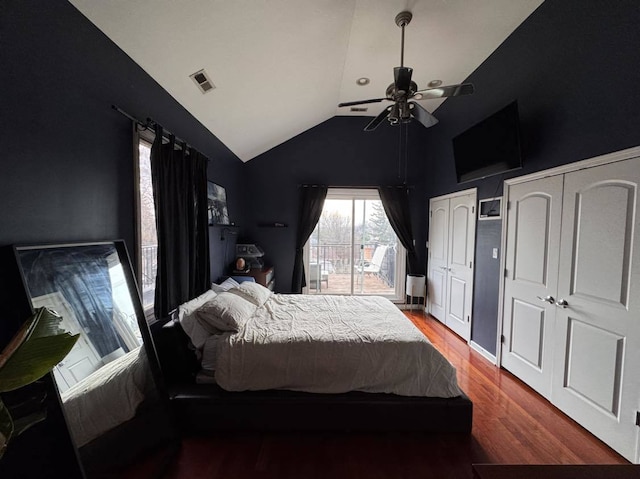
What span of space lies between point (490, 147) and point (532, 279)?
1.36 meters

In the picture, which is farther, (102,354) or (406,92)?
(406,92)

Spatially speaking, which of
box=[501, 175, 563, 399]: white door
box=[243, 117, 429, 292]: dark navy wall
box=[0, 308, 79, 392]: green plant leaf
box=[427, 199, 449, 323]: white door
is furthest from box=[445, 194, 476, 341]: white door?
box=[0, 308, 79, 392]: green plant leaf

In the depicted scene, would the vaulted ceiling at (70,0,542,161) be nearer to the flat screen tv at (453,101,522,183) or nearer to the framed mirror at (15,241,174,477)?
the flat screen tv at (453,101,522,183)

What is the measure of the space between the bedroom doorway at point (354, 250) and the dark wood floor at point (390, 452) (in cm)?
280

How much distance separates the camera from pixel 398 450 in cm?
167

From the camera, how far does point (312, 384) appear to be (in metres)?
1.78

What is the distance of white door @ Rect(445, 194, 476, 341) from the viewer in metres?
3.27

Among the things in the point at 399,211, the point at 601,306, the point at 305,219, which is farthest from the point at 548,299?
the point at 305,219

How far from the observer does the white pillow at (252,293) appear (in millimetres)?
2574

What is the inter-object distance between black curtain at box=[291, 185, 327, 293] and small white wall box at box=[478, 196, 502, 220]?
2.32 meters

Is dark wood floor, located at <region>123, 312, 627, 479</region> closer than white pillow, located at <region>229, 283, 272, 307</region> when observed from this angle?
Yes

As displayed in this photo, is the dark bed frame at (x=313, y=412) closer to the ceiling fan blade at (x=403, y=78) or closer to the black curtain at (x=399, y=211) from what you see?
the ceiling fan blade at (x=403, y=78)

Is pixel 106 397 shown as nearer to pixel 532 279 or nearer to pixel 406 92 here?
pixel 406 92

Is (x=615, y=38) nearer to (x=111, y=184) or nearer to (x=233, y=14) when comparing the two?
(x=233, y=14)
